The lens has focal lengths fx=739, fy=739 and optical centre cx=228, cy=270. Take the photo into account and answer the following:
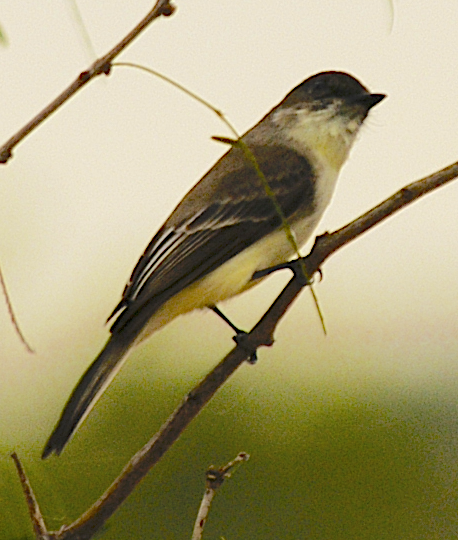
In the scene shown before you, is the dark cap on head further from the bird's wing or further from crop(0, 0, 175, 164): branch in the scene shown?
crop(0, 0, 175, 164): branch

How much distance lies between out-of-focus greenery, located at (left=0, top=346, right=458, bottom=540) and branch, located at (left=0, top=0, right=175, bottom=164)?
0.92 ft

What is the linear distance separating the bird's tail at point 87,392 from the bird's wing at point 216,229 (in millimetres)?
68

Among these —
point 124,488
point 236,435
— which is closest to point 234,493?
point 236,435

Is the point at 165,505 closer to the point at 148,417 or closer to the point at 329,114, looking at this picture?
the point at 148,417

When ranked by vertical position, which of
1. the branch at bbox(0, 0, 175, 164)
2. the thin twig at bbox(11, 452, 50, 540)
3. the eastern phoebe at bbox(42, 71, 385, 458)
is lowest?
the thin twig at bbox(11, 452, 50, 540)

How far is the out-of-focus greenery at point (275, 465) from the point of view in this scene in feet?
1.98

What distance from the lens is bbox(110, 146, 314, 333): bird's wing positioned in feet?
2.46

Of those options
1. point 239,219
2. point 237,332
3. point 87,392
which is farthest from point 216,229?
point 87,392

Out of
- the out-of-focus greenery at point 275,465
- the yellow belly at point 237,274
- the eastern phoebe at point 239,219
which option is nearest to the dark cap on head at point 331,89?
the eastern phoebe at point 239,219

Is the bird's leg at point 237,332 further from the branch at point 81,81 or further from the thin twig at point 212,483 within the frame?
the branch at point 81,81

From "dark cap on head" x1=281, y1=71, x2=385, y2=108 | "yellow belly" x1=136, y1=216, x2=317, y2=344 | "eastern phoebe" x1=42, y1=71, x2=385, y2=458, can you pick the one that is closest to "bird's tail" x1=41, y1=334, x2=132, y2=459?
"eastern phoebe" x1=42, y1=71, x2=385, y2=458

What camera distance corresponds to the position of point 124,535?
1.97ft

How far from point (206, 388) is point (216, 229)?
312mm

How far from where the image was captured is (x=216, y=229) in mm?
836
